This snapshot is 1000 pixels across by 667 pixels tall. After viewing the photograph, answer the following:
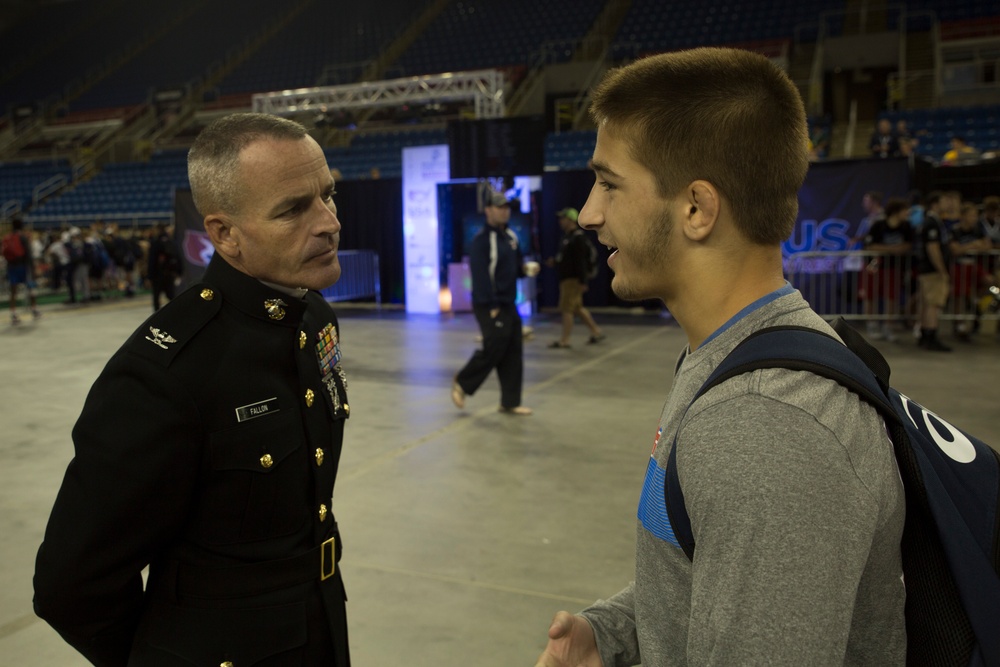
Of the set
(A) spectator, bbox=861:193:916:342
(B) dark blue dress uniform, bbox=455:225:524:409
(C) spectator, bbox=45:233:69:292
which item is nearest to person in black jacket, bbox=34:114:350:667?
(B) dark blue dress uniform, bbox=455:225:524:409

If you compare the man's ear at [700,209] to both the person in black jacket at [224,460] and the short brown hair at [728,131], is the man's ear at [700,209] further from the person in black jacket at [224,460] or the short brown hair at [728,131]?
the person in black jacket at [224,460]

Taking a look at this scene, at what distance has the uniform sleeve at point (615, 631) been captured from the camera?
1.15 metres

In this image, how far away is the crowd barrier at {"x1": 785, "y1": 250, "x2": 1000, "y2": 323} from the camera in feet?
31.9

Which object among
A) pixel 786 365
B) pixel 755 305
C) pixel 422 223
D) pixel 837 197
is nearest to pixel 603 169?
pixel 755 305

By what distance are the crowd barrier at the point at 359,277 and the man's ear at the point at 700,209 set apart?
44.4ft

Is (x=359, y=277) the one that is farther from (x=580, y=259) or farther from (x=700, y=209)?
(x=700, y=209)

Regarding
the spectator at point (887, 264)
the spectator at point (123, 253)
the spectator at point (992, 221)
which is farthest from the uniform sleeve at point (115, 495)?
the spectator at point (123, 253)

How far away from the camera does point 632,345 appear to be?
968 centimetres

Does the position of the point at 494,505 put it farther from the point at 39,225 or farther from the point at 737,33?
the point at 39,225

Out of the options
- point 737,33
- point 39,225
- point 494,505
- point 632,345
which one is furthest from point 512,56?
point 494,505

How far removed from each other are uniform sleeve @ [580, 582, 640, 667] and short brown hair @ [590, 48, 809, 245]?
558mm

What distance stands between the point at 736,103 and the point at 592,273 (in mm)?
9023

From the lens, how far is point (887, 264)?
981 centimetres

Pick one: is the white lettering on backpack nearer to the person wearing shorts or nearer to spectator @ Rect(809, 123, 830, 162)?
spectator @ Rect(809, 123, 830, 162)
